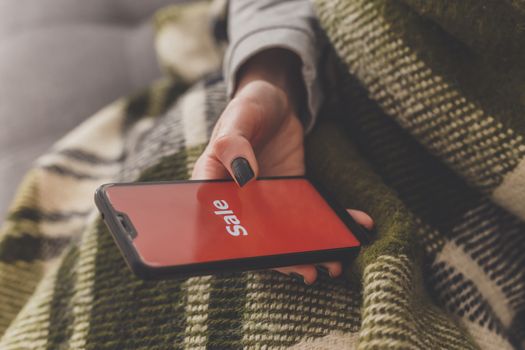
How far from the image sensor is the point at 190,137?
501mm

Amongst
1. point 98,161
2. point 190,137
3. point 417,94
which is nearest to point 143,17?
point 98,161

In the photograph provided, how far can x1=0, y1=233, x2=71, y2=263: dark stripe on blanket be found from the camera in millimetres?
506

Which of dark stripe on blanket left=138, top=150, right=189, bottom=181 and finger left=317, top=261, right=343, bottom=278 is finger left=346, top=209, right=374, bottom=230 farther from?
dark stripe on blanket left=138, top=150, right=189, bottom=181

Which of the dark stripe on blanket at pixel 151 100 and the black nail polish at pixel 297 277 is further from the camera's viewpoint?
the dark stripe on blanket at pixel 151 100

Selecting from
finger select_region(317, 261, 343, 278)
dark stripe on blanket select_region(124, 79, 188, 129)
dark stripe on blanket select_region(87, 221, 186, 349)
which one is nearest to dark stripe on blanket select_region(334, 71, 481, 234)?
finger select_region(317, 261, 343, 278)

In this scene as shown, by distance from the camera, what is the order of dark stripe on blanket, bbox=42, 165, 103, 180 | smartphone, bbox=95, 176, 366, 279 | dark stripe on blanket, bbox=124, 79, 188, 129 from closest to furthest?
smartphone, bbox=95, 176, 366, 279
dark stripe on blanket, bbox=42, 165, 103, 180
dark stripe on blanket, bbox=124, 79, 188, 129

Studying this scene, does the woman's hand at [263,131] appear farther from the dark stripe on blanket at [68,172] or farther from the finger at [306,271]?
the dark stripe on blanket at [68,172]

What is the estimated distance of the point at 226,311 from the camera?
37cm

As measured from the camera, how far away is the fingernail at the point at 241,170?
1.20 ft

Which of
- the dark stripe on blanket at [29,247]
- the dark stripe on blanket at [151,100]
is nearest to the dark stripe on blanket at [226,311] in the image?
the dark stripe on blanket at [29,247]

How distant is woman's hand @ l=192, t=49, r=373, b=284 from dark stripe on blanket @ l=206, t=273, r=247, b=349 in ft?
0.12

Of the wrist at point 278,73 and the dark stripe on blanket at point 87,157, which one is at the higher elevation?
the wrist at point 278,73

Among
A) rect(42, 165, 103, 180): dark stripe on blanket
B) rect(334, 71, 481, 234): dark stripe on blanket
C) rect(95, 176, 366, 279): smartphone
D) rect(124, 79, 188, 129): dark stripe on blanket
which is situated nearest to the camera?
rect(95, 176, 366, 279): smartphone

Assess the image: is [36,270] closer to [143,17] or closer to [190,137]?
[190,137]
